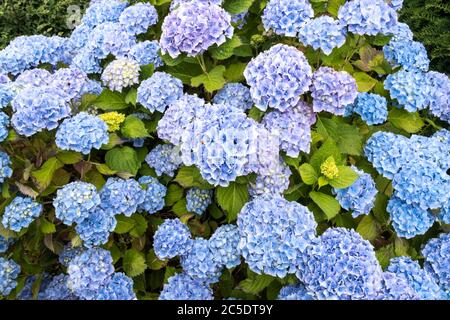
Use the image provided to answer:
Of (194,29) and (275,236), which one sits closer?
(275,236)

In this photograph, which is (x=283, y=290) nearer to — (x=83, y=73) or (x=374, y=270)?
(x=374, y=270)

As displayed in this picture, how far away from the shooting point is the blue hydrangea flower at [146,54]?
2566 millimetres

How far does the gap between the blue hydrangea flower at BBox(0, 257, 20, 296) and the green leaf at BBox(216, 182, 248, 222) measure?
3.32 ft

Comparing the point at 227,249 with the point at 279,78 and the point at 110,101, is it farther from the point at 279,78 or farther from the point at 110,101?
the point at 110,101

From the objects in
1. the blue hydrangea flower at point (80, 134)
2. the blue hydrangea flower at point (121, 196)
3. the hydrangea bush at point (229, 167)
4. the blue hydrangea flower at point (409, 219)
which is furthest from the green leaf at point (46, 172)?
the blue hydrangea flower at point (409, 219)

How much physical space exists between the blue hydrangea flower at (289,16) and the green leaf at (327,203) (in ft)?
2.52

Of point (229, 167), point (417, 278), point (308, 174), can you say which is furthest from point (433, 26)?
point (229, 167)

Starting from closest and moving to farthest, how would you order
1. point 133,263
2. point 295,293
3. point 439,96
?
point 295,293
point 133,263
point 439,96

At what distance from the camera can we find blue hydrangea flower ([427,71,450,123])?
254 cm

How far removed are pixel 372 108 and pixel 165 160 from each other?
1001 mm

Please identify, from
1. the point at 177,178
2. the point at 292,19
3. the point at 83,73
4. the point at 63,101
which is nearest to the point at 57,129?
the point at 63,101

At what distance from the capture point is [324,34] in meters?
2.24

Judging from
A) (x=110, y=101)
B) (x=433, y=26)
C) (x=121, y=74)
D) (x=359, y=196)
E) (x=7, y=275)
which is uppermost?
(x=121, y=74)

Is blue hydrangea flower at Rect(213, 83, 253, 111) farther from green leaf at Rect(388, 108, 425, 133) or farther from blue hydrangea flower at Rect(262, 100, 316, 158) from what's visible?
green leaf at Rect(388, 108, 425, 133)
